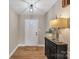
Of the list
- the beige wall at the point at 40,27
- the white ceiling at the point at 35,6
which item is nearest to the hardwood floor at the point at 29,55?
the beige wall at the point at 40,27

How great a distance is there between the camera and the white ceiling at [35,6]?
6738 mm

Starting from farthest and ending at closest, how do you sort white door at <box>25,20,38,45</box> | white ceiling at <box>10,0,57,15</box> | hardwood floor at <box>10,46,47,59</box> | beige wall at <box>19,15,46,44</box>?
white door at <box>25,20,38,45</box> → beige wall at <box>19,15,46,44</box> → white ceiling at <box>10,0,57,15</box> → hardwood floor at <box>10,46,47,59</box>

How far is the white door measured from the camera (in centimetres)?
898

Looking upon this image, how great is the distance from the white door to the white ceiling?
0.64 meters

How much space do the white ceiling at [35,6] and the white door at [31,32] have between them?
0.64 metres

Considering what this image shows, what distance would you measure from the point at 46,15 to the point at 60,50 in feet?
15.6

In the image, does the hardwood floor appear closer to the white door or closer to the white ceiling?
the white door

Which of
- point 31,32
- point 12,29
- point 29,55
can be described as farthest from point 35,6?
point 29,55

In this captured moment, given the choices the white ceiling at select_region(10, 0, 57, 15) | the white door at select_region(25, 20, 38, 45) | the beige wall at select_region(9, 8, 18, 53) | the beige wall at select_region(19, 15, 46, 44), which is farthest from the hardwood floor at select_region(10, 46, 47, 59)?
the white ceiling at select_region(10, 0, 57, 15)
